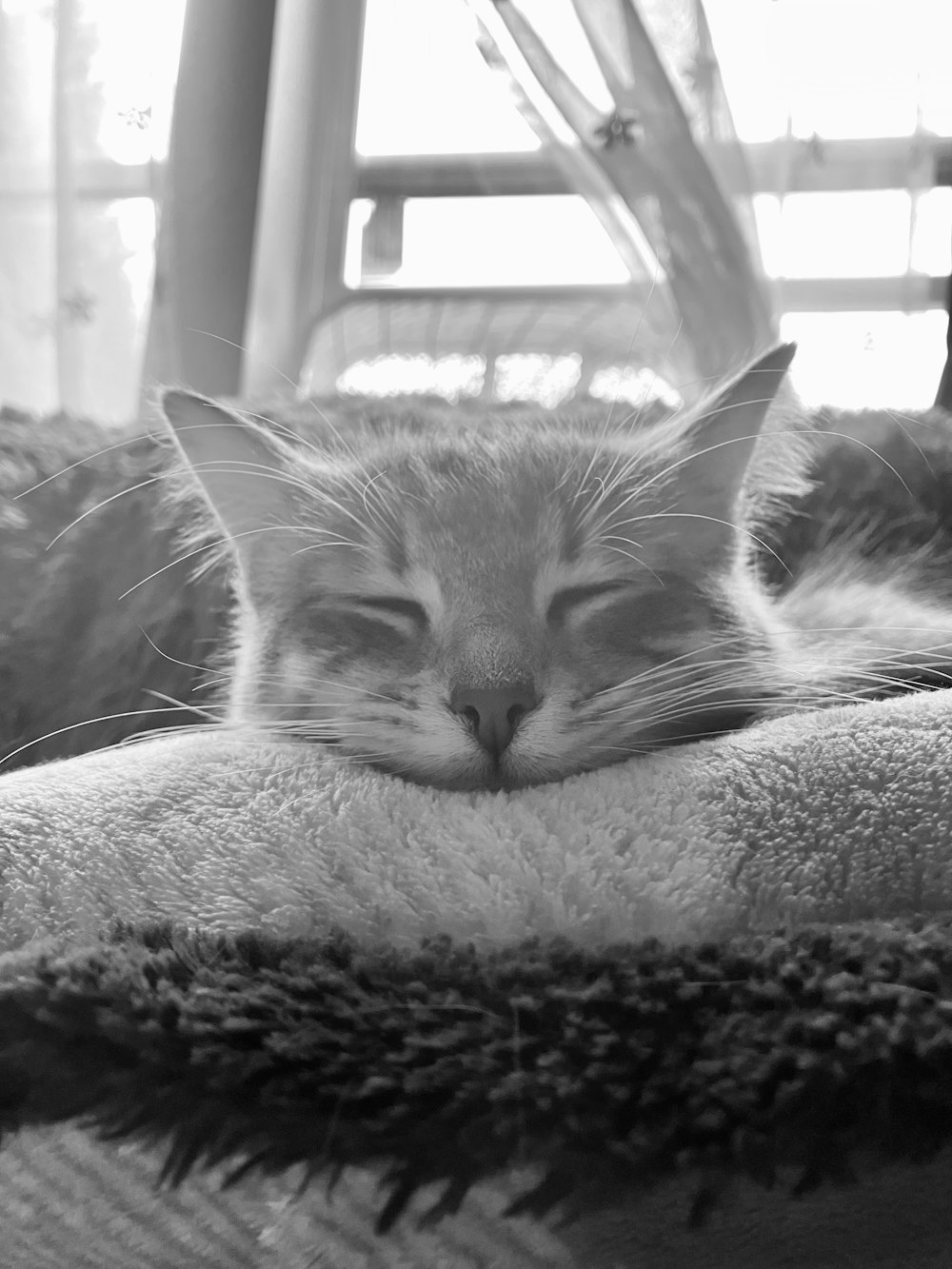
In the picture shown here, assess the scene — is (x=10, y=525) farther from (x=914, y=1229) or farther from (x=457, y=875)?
(x=914, y=1229)

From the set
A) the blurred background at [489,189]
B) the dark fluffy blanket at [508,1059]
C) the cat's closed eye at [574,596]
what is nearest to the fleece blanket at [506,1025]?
the dark fluffy blanket at [508,1059]

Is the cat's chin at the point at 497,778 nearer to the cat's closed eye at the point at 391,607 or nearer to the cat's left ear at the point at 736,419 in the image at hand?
the cat's closed eye at the point at 391,607

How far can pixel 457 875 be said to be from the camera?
1.53 ft

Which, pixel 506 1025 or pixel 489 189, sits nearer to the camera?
pixel 506 1025

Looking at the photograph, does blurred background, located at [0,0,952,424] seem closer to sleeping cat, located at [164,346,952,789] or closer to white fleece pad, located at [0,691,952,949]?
sleeping cat, located at [164,346,952,789]

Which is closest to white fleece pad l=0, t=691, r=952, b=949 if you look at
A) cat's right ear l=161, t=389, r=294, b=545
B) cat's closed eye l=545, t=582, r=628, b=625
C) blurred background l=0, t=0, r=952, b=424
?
cat's closed eye l=545, t=582, r=628, b=625

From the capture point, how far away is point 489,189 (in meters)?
0.91

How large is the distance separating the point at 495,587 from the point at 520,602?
0.02m

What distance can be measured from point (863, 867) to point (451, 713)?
225 millimetres

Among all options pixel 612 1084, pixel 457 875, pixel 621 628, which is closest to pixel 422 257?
pixel 621 628

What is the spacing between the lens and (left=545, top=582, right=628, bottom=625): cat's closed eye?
640 millimetres

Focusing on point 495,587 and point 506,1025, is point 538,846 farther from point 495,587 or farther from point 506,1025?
point 495,587

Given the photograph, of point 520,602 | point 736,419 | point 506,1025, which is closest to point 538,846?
point 506,1025

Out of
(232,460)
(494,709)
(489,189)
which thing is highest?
(489,189)
